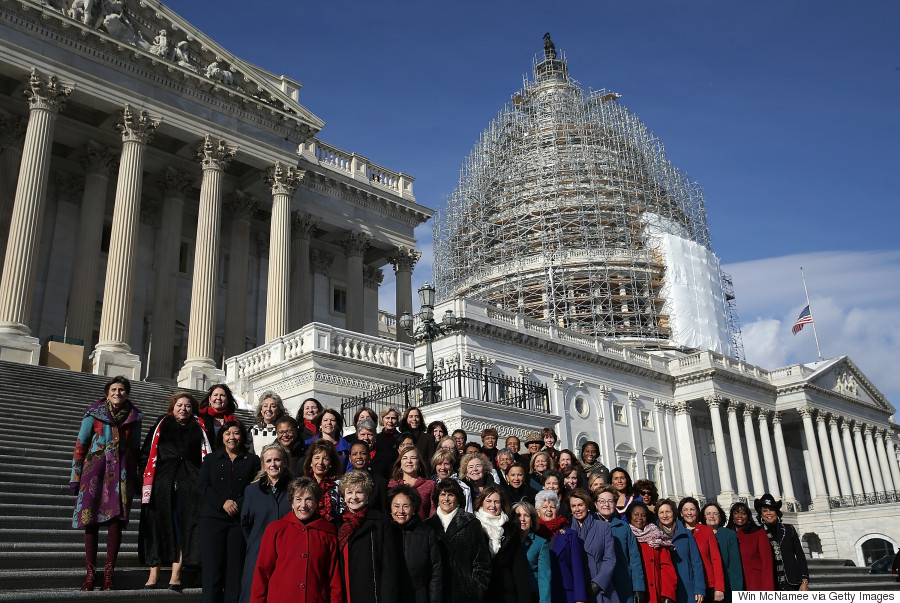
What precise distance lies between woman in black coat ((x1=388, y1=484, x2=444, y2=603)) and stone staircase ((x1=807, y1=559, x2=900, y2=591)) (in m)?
9.38

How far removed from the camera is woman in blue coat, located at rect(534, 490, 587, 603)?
7227 mm

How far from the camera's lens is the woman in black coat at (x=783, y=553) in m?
9.68

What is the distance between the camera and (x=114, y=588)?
7309 mm

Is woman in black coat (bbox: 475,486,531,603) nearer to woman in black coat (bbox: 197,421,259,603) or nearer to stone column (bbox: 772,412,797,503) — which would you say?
woman in black coat (bbox: 197,421,259,603)

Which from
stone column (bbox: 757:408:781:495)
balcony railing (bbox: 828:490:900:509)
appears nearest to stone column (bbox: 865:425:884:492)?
balcony railing (bbox: 828:490:900:509)

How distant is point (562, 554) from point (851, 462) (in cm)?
5539

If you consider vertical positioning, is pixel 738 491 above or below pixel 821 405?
below

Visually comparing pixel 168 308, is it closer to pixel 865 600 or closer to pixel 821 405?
pixel 865 600

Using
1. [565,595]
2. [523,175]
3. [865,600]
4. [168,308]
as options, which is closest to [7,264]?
[168,308]

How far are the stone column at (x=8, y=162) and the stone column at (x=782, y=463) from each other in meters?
45.9

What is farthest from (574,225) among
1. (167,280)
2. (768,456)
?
(167,280)

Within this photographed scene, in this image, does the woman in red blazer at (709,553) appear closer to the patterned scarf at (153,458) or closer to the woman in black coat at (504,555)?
the woman in black coat at (504,555)

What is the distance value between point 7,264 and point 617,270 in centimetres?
4282

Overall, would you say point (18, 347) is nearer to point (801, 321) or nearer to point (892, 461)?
point (801, 321)
